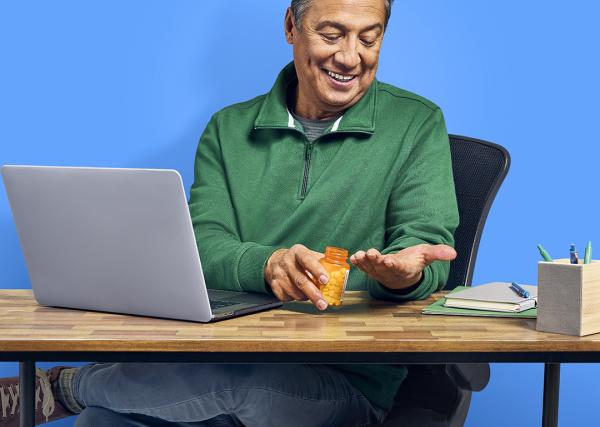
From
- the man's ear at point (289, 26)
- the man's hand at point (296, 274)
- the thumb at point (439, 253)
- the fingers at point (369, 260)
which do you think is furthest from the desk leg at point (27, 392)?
the man's ear at point (289, 26)

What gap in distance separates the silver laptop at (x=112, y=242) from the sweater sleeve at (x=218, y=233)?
0.17 m

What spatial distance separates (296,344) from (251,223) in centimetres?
85

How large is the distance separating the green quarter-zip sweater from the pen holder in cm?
47

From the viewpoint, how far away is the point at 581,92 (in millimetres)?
3006

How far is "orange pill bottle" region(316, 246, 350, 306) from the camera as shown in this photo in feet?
4.99

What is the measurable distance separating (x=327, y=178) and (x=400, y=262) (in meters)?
0.53

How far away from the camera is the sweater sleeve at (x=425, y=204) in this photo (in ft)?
5.70

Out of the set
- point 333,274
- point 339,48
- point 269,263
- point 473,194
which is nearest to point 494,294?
point 333,274

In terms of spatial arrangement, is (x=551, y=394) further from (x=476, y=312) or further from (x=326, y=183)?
(x=326, y=183)

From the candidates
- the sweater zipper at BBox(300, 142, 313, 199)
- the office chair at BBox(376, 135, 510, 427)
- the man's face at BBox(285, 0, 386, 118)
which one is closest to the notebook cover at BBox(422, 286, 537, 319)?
the office chair at BBox(376, 135, 510, 427)

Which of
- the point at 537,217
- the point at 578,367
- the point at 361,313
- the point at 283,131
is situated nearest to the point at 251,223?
the point at 283,131

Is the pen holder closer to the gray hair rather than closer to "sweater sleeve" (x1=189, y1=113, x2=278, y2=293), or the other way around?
"sweater sleeve" (x1=189, y1=113, x2=278, y2=293)

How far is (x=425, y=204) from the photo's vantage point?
190cm

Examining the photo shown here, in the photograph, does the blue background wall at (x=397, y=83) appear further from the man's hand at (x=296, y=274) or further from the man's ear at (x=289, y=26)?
the man's hand at (x=296, y=274)
